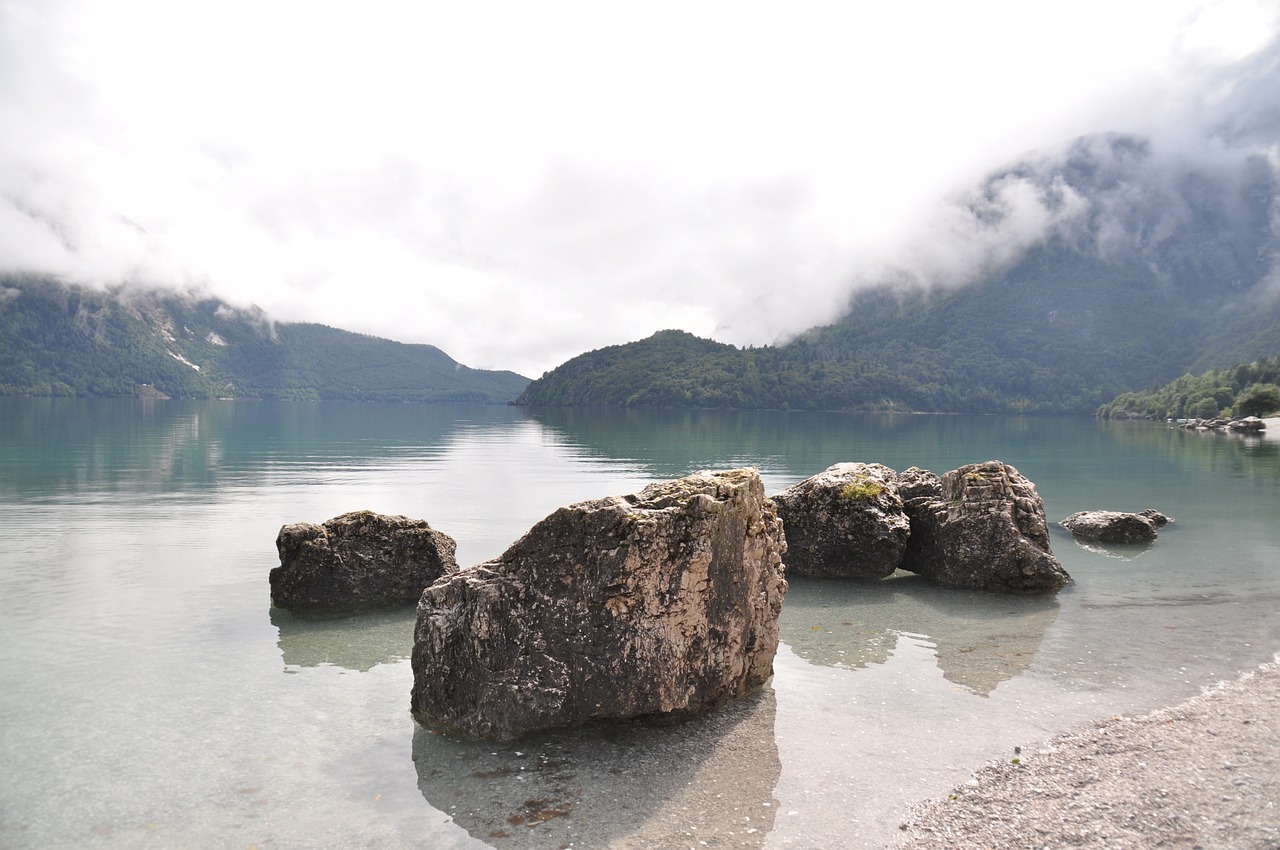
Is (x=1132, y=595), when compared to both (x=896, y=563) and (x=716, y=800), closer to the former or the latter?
(x=896, y=563)

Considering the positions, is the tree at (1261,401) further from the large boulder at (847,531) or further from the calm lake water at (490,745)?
the large boulder at (847,531)

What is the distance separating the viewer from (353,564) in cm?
1645

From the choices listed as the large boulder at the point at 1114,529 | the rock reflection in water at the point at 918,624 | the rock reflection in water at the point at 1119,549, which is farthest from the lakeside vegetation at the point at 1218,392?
the rock reflection in water at the point at 918,624

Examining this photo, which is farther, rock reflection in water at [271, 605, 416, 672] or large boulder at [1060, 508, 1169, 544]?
large boulder at [1060, 508, 1169, 544]

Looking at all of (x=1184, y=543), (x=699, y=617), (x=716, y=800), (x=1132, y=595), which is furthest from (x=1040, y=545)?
(x=716, y=800)

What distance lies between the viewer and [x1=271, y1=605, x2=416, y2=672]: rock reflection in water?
1344cm

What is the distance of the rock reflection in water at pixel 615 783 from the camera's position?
25.8 ft

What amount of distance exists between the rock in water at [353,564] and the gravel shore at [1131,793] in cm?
1173

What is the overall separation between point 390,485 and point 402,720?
31565 mm

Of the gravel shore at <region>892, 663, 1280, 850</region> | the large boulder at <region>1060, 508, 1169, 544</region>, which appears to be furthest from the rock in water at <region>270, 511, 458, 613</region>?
the large boulder at <region>1060, 508, 1169, 544</region>

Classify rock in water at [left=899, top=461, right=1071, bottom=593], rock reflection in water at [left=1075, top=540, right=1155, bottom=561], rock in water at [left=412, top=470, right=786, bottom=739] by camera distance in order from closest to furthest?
rock in water at [left=412, top=470, right=786, bottom=739] < rock in water at [left=899, top=461, right=1071, bottom=593] < rock reflection in water at [left=1075, top=540, right=1155, bottom=561]

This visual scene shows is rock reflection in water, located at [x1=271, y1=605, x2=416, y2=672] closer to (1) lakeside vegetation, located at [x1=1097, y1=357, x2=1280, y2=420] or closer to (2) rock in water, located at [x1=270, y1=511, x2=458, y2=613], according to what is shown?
(2) rock in water, located at [x1=270, y1=511, x2=458, y2=613]

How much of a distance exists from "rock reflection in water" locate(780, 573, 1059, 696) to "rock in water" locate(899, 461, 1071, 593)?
383 mm

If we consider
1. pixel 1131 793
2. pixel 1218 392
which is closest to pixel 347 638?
pixel 1131 793
